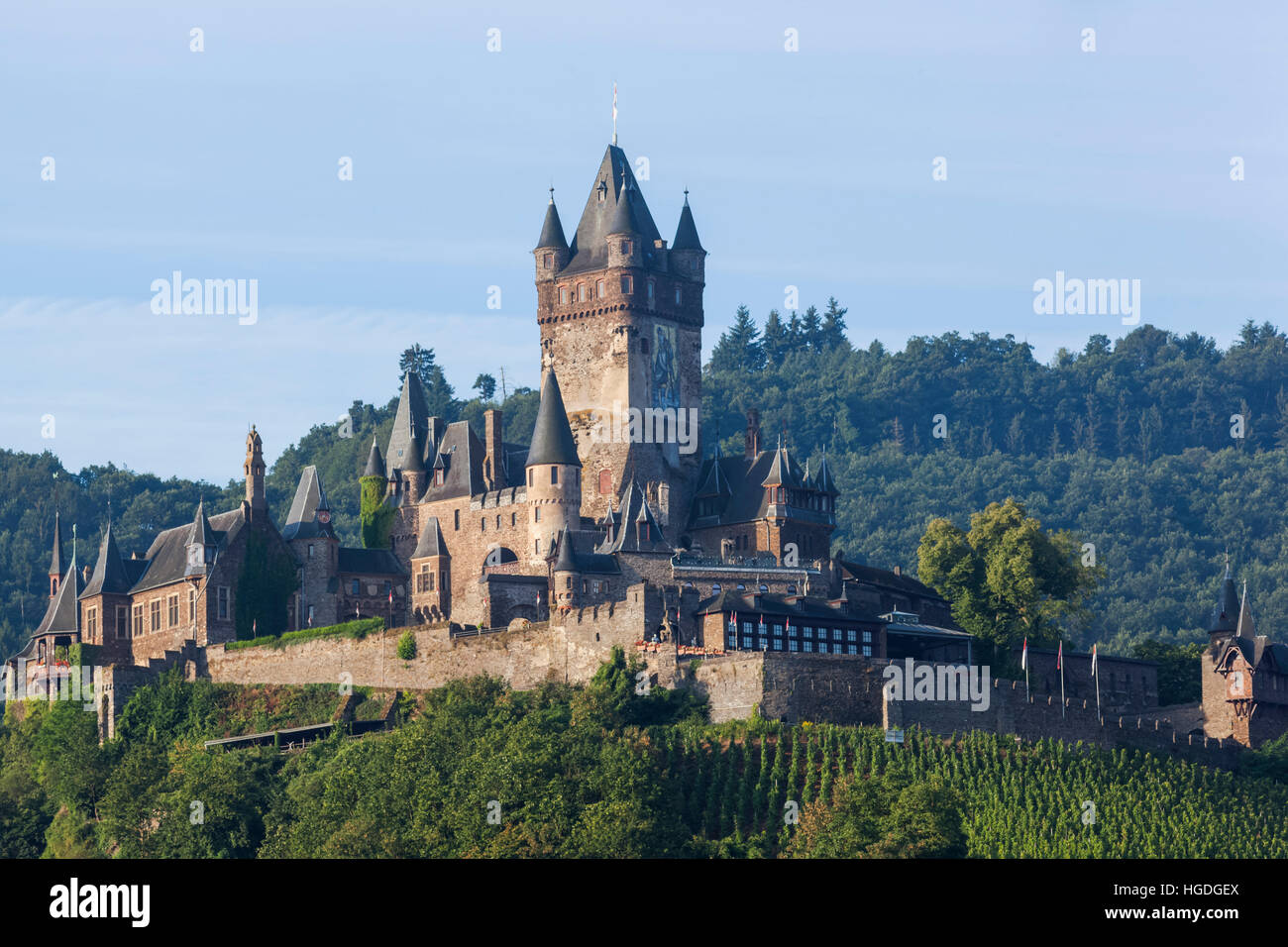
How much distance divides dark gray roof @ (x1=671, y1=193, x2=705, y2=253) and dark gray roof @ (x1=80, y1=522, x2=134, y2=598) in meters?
22.6

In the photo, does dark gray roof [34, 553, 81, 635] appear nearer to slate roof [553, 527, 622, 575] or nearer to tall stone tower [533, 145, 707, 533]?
tall stone tower [533, 145, 707, 533]

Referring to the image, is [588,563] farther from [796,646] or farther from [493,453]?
[493,453]

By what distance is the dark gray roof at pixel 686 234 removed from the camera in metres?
95.2

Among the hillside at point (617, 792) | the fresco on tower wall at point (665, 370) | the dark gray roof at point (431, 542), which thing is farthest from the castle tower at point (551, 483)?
the hillside at point (617, 792)

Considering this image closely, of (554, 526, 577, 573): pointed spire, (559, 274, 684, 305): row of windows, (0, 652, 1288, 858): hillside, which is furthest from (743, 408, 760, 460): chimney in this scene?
(0, 652, 1288, 858): hillside

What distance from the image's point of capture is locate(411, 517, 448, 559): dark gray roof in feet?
296

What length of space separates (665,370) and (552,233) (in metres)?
6.91

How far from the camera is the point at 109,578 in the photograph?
91438 mm

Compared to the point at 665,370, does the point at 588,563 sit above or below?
below

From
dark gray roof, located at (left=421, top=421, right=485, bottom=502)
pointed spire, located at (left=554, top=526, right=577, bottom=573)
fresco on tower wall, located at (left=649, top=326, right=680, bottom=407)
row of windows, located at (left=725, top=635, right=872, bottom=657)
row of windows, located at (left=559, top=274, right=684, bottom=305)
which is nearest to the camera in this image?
row of windows, located at (left=725, top=635, right=872, bottom=657)

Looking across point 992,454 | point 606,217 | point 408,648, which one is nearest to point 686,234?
point 606,217

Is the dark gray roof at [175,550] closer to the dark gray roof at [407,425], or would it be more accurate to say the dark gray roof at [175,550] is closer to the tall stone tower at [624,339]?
the dark gray roof at [407,425]

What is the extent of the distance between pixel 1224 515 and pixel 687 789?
3629 inches
